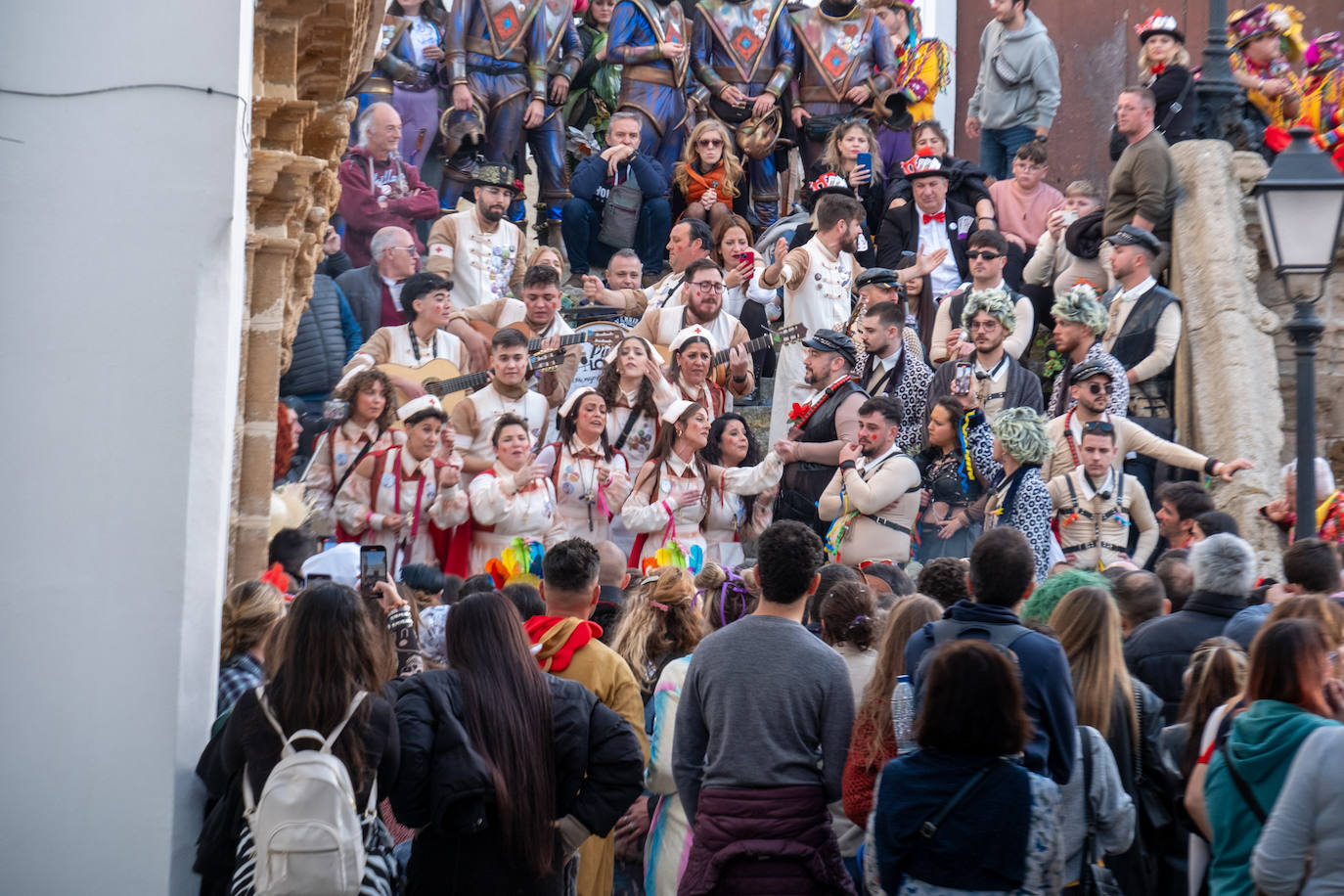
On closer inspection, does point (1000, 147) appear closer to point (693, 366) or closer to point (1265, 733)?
point (693, 366)

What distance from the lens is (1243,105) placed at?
1327 centimetres

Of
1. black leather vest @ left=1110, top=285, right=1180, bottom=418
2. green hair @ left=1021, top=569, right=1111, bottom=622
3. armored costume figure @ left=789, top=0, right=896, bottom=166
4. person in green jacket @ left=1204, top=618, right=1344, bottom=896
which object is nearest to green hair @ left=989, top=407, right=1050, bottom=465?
black leather vest @ left=1110, top=285, right=1180, bottom=418

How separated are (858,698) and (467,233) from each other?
8126 mm

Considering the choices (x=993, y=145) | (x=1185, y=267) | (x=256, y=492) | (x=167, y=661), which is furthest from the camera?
(x=993, y=145)

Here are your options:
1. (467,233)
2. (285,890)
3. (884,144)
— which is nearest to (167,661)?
(285,890)

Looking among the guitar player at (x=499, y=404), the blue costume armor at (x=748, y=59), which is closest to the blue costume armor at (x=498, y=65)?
the blue costume armor at (x=748, y=59)

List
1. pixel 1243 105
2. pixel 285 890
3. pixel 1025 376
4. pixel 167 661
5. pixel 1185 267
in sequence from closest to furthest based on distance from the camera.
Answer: pixel 285 890 → pixel 167 661 → pixel 1025 376 → pixel 1185 267 → pixel 1243 105

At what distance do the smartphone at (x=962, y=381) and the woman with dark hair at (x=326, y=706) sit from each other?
6321mm

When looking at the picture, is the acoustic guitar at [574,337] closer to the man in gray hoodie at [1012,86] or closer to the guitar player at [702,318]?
the guitar player at [702,318]

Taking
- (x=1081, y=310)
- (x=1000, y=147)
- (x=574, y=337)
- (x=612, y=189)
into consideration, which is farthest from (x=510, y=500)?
(x=1000, y=147)

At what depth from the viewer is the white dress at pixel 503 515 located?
372 inches

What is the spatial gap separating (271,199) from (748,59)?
7.64 metres

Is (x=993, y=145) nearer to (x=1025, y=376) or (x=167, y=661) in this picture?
(x=1025, y=376)

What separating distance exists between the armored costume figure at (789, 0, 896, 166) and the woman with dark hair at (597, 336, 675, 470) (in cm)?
477
